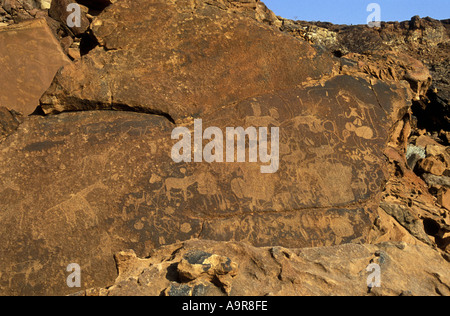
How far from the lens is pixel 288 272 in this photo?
1807 millimetres

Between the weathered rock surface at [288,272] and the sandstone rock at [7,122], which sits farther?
the sandstone rock at [7,122]

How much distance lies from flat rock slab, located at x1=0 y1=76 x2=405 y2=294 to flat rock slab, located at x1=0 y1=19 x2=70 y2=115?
81 cm

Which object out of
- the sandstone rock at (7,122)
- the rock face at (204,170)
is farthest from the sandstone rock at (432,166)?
the sandstone rock at (7,122)

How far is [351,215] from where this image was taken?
2.55 meters

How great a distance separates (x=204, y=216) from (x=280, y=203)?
0.49 meters

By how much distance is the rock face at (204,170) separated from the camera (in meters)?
1.97

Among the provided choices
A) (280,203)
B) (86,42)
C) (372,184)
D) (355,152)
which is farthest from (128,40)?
(372,184)

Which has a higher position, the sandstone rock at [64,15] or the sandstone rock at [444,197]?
the sandstone rock at [64,15]

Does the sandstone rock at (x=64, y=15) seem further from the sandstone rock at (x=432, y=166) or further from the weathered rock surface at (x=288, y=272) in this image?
the sandstone rock at (x=432, y=166)

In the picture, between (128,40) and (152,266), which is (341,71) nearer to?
(128,40)

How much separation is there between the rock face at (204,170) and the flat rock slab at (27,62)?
102 mm

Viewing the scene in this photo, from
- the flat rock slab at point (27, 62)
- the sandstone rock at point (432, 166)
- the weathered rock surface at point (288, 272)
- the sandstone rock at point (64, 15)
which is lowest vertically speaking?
the weathered rock surface at point (288, 272)

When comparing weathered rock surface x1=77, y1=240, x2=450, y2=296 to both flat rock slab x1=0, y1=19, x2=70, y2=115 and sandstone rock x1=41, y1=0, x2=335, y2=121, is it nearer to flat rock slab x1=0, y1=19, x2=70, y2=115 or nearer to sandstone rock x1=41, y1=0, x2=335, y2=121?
sandstone rock x1=41, y1=0, x2=335, y2=121

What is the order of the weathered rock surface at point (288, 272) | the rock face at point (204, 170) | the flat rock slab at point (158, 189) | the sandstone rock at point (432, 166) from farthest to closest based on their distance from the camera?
the sandstone rock at point (432, 166) → the flat rock slab at point (158, 189) → the rock face at point (204, 170) → the weathered rock surface at point (288, 272)
